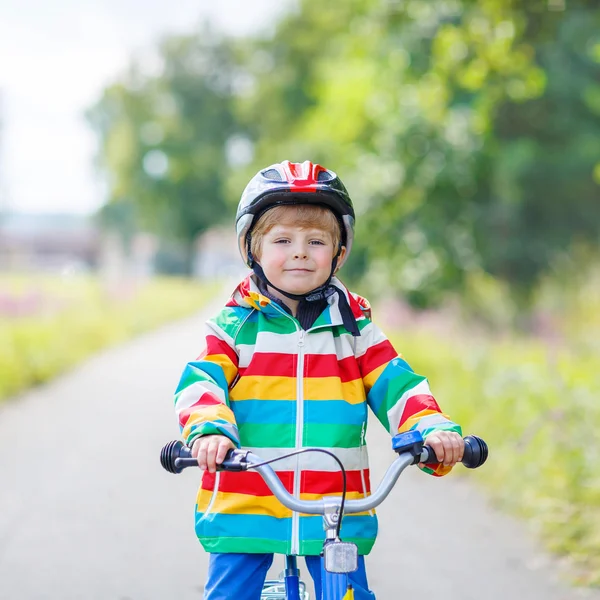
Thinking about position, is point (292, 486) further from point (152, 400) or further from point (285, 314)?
point (152, 400)

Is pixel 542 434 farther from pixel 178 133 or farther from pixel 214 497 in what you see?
pixel 178 133

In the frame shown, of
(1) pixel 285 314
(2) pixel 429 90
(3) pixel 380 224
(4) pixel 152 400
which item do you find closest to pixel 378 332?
(1) pixel 285 314

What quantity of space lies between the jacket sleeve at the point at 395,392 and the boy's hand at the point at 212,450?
0.56 metres

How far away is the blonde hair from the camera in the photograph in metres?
2.95

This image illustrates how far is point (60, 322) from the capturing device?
17.5m

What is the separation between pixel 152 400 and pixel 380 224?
5.80 meters

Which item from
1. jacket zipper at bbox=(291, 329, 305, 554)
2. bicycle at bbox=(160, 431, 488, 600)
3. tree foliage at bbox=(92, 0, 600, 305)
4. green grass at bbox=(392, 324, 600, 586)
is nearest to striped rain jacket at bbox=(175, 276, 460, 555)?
jacket zipper at bbox=(291, 329, 305, 554)

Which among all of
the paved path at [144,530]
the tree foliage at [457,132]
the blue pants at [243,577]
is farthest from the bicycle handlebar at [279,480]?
the tree foliage at [457,132]

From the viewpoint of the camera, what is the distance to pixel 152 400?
11531 mm

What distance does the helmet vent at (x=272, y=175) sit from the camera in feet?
9.65

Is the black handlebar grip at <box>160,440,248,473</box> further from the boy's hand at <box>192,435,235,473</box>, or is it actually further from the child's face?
the child's face

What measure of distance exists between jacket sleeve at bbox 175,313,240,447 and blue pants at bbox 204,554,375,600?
0.39 m

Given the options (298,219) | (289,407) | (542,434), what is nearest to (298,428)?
(289,407)

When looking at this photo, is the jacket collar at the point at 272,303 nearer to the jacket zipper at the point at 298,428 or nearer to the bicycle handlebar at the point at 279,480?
the jacket zipper at the point at 298,428
